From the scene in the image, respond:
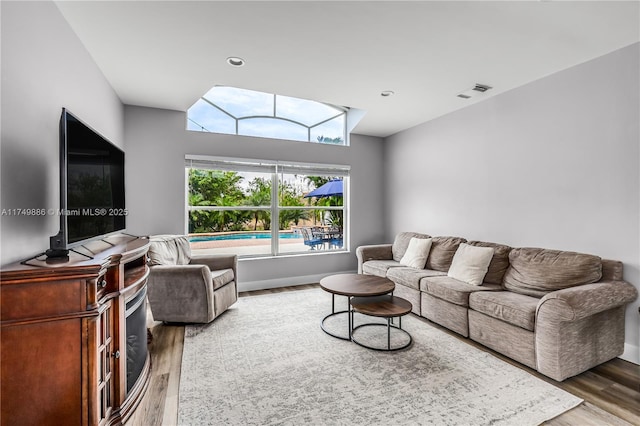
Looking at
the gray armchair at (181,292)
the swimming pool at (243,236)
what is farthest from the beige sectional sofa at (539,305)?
the gray armchair at (181,292)

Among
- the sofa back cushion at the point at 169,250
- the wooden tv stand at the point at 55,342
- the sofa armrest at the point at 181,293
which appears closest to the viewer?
the wooden tv stand at the point at 55,342

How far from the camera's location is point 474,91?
3.65 m

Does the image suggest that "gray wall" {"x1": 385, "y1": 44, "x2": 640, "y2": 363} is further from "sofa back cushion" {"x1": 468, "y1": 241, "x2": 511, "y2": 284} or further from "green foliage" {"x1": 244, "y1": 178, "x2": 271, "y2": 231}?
"green foliage" {"x1": 244, "y1": 178, "x2": 271, "y2": 231}

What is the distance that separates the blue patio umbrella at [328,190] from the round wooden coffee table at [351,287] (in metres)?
2.08

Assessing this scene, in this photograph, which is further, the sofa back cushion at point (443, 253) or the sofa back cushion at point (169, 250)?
the sofa back cushion at point (443, 253)

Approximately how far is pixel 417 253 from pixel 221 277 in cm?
260

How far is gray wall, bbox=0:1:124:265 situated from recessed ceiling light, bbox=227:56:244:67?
Result: 1186 millimetres

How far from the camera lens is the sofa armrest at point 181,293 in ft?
10.4

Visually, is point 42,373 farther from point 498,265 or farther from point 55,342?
point 498,265

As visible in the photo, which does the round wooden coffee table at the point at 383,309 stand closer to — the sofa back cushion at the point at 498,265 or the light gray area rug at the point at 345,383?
the light gray area rug at the point at 345,383

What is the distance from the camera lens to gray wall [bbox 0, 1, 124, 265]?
161 centimetres

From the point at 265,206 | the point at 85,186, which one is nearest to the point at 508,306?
the point at 85,186

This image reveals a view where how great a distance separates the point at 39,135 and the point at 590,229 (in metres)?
4.47

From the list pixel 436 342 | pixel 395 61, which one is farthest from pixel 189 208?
pixel 436 342
